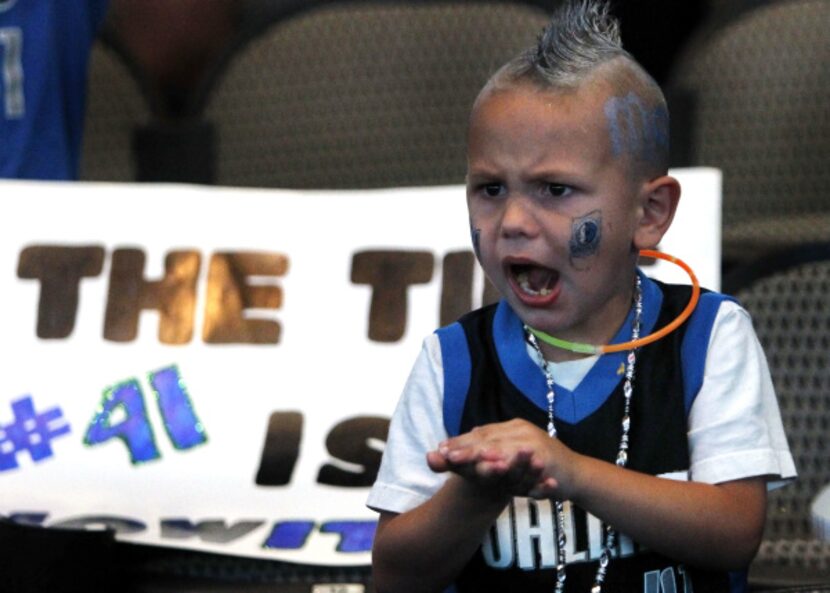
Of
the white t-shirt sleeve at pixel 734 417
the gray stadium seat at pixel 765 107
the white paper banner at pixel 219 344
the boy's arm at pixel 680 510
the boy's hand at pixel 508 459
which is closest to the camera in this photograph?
the boy's hand at pixel 508 459

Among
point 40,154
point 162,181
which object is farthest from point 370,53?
point 40,154

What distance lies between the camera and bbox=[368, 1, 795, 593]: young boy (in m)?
1.58

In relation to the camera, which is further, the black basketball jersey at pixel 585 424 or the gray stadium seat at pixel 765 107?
the gray stadium seat at pixel 765 107

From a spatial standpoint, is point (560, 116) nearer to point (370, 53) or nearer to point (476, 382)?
point (476, 382)

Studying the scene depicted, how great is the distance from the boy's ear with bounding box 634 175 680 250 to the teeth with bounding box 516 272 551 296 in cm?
11

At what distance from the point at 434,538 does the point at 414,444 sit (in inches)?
5.0

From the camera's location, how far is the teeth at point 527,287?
1.60 metres

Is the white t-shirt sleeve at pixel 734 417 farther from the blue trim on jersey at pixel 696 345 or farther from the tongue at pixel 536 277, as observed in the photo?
the tongue at pixel 536 277

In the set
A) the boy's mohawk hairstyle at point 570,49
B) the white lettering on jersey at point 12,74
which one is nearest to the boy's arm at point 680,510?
the boy's mohawk hairstyle at point 570,49

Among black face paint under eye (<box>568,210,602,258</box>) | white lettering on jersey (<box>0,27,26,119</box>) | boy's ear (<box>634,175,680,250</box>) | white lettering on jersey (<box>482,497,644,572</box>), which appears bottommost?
white lettering on jersey (<box>482,497,644,572</box>)

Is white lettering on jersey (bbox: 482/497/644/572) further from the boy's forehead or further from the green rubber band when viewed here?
the boy's forehead

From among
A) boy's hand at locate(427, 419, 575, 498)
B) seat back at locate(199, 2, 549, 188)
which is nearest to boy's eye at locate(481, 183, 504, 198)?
boy's hand at locate(427, 419, 575, 498)

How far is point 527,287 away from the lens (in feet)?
5.26

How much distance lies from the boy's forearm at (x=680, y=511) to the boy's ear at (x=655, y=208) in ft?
0.75
